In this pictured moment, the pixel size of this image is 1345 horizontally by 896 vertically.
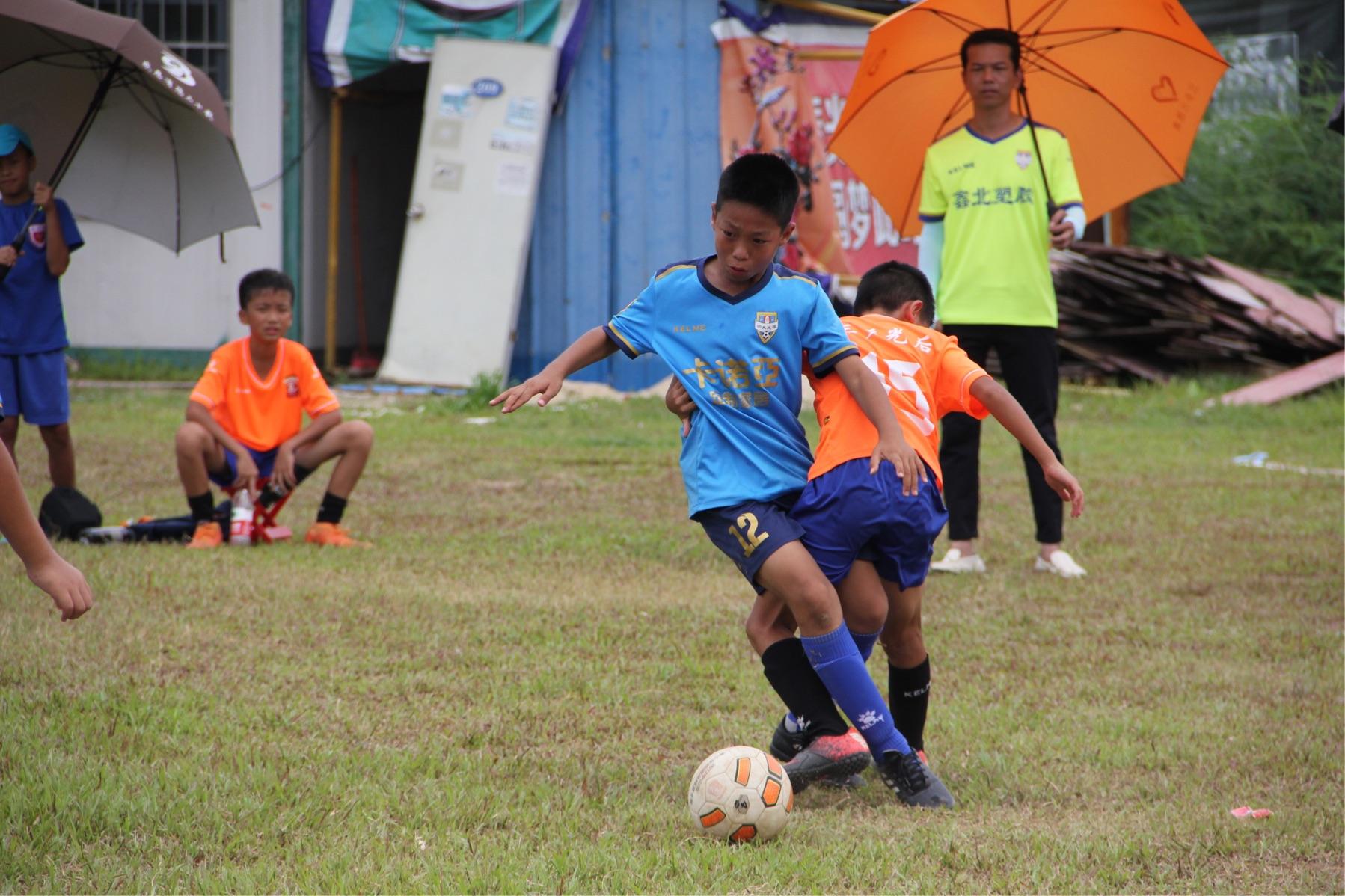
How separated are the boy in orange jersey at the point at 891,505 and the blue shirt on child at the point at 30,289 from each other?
4132 millimetres

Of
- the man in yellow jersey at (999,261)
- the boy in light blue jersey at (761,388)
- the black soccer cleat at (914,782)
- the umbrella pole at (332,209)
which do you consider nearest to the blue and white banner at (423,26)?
the umbrella pole at (332,209)

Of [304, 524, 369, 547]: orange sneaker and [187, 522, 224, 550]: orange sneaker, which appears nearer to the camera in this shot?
[187, 522, 224, 550]: orange sneaker

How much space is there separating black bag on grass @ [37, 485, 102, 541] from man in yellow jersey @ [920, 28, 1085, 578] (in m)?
3.84

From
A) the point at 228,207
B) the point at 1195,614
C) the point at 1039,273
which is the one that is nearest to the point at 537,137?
the point at 228,207

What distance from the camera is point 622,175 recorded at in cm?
1338

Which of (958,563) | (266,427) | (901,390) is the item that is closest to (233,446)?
(266,427)

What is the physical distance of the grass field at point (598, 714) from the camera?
3.17 metres

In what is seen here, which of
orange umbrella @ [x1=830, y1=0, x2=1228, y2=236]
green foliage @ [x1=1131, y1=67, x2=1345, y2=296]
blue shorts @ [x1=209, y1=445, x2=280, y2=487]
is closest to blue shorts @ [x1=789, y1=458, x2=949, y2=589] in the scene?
orange umbrella @ [x1=830, y1=0, x2=1228, y2=236]

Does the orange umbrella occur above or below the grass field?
above

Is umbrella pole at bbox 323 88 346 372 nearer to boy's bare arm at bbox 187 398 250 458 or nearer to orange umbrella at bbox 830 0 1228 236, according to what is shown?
boy's bare arm at bbox 187 398 250 458

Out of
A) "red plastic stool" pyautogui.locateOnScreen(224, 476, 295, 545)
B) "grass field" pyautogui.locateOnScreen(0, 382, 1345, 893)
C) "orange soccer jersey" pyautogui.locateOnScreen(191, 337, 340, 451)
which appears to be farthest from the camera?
"orange soccer jersey" pyautogui.locateOnScreen(191, 337, 340, 451)

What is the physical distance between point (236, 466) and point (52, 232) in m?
1.34

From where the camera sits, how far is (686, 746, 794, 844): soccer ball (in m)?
3.29

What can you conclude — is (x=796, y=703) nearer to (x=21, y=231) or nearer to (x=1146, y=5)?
(x=1146, y=5)
